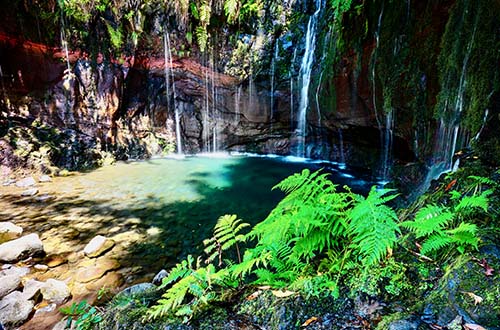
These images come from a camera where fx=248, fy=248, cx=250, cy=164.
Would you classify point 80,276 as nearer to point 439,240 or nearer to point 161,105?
point 439,240

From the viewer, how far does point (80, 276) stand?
153 inches

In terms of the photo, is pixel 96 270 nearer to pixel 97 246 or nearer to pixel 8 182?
pixel 97 246

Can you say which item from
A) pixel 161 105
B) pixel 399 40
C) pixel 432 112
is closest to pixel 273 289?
pixel 432 112

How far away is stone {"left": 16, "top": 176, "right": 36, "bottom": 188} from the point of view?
7.88 m

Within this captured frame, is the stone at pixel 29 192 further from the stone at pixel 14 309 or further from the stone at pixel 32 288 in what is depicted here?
the stone at pixel 14 309

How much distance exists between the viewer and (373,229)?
1.50 m

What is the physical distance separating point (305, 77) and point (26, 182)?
11150 millimetres

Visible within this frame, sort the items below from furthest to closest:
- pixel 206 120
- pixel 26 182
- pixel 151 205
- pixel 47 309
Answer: pixel 206 120, pixel 26 182, pixel 151 205, pixel 47 309

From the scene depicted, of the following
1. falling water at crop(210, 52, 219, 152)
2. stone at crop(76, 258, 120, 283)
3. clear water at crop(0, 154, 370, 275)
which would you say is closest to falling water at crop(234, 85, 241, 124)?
falling water at crop(210, 52, 219, 152)

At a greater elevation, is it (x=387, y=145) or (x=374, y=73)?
(x=374, y=73)

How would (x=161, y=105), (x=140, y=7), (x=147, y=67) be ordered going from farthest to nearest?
1. (x=161, y=105)
2. (x=147, y=67)
3. (x=140, y=7)

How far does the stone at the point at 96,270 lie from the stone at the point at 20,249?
1.06 meters

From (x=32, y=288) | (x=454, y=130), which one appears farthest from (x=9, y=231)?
(x=454, y=130)

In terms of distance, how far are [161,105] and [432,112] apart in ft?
39.5
